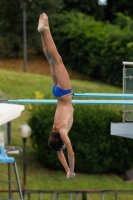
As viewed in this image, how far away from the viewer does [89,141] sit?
3284cm

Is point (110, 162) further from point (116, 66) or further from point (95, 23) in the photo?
point (95, 23)

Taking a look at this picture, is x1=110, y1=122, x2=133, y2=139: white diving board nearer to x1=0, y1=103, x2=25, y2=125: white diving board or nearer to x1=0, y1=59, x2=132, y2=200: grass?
x1=0, y1=103, x2=25, y2=125: white diving board

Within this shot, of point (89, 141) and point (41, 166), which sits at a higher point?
point (89, 141)

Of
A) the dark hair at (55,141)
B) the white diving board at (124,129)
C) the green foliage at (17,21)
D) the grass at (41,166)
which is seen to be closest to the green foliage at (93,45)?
the green foliage at (17,21)

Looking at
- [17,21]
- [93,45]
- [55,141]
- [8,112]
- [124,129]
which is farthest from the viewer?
[17,21]

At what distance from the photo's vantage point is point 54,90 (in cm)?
1066

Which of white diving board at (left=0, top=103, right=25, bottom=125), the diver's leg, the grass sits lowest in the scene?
the grass

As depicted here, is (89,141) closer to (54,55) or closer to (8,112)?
(8,112)

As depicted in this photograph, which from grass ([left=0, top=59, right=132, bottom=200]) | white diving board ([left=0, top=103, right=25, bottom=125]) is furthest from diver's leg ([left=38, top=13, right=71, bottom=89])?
grass ([left=0, top=59, right=132, bottom=200])

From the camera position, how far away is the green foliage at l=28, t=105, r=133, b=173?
107ft

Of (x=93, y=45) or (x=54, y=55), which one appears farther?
(x=93, y=45)

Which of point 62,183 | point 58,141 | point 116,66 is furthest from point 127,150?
point 58,141

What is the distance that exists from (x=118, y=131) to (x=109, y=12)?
138ft

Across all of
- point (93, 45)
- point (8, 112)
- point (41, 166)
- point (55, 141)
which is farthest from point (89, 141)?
point (55, 141)
